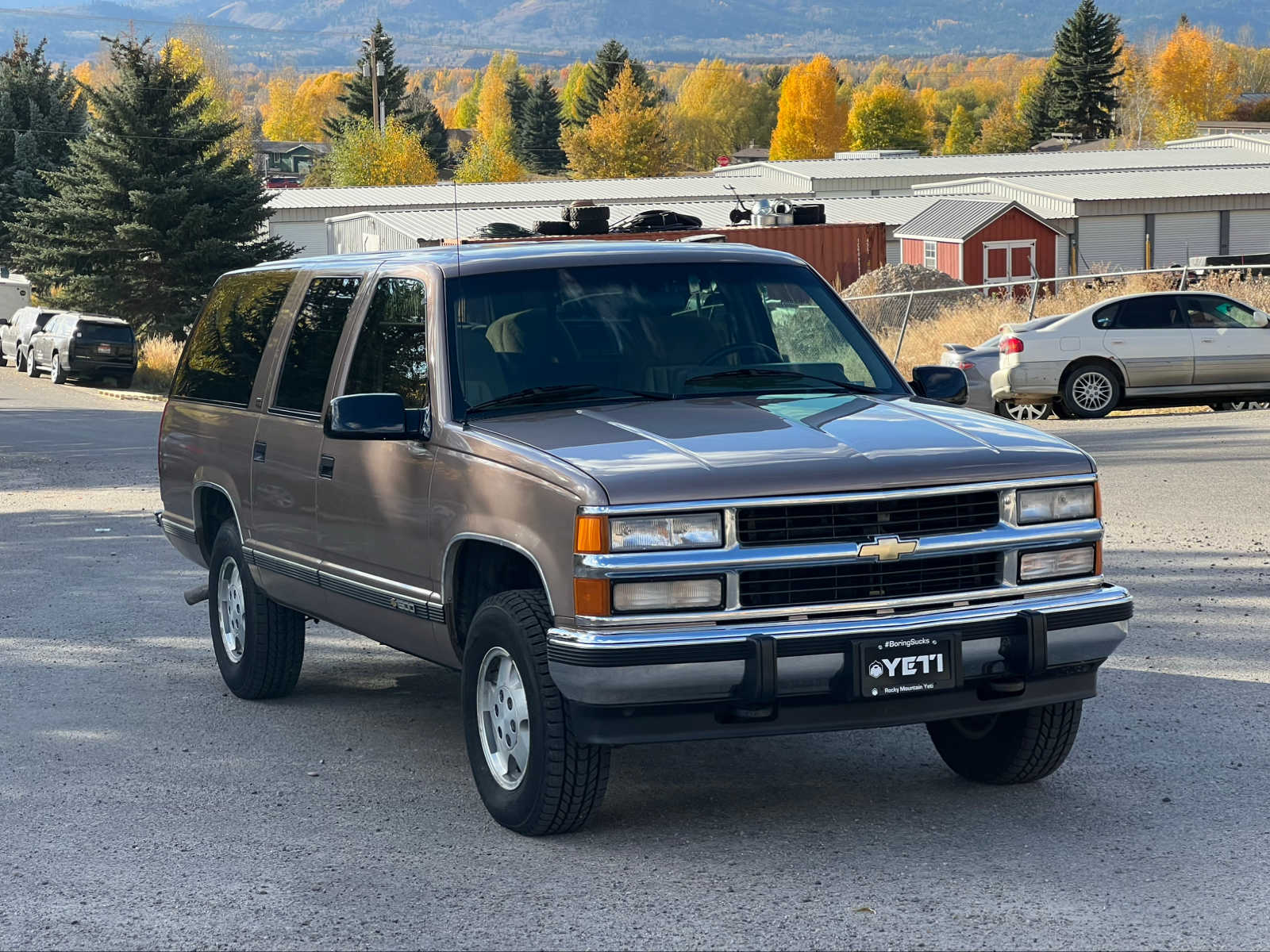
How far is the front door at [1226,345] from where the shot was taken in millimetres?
21484

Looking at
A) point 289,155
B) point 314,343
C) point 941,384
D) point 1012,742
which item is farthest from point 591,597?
point 289,155

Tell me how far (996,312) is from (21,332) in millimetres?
25199

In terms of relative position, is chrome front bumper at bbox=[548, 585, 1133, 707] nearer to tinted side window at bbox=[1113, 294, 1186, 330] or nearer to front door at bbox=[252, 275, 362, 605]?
front door at bbox=[252, 275, 362, 605]

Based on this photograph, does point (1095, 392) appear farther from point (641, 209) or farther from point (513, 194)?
point (513, 194)

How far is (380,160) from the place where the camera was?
104000 mm

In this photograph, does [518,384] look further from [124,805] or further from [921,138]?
[921,138]

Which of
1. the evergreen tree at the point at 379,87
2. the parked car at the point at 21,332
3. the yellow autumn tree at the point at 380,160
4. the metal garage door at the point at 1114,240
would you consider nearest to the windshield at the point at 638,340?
the parked car at the point at 21,332

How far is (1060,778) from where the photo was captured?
6375 mm

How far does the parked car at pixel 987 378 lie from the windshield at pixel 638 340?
15.0 m

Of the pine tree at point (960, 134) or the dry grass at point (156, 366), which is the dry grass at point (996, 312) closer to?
the dry grass at point (156, 366)

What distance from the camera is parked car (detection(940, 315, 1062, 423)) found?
21.7 m

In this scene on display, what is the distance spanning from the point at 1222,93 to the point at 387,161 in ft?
253

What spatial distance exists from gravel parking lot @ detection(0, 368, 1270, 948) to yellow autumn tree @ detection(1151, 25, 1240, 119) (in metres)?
141

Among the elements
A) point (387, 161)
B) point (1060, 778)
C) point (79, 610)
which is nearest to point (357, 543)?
point (1060, 778)
